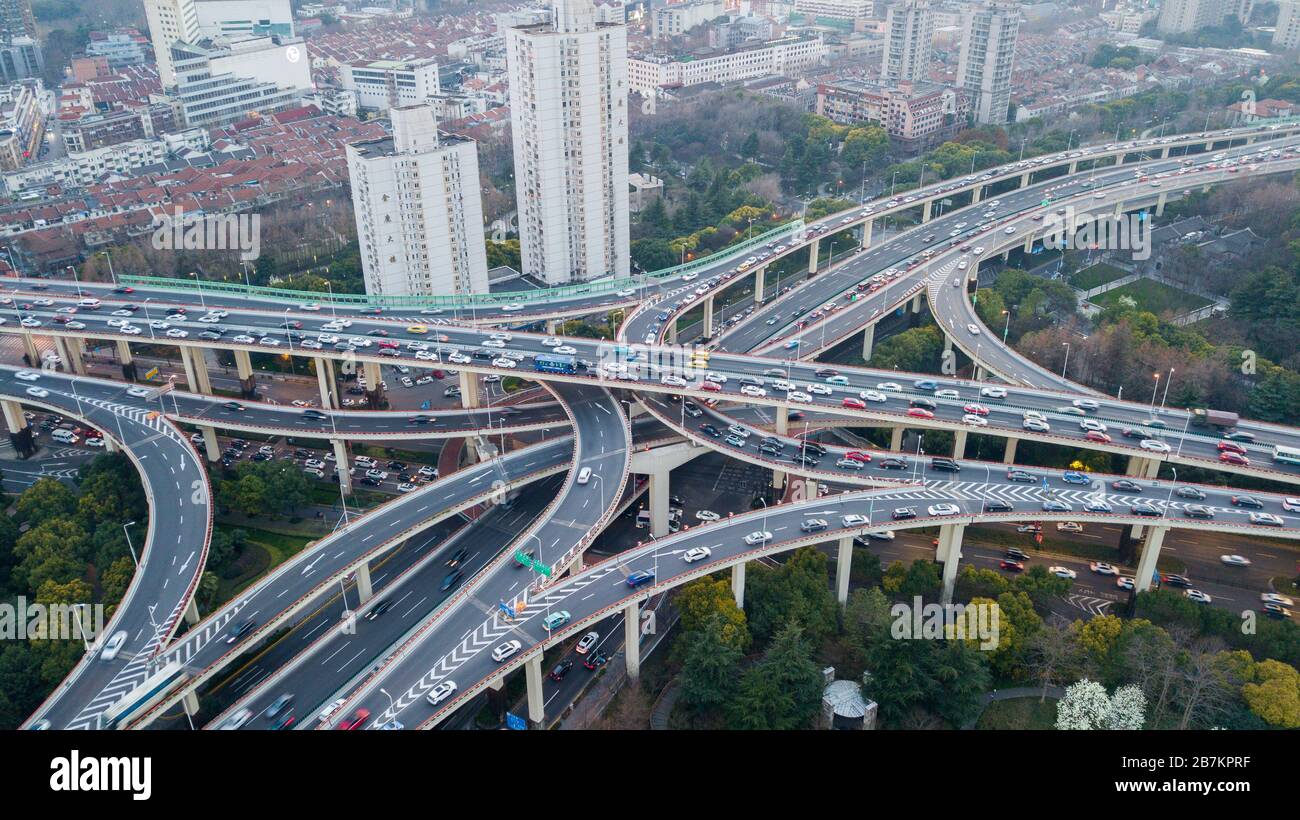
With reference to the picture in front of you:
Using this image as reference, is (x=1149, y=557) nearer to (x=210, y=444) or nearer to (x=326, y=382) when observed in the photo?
(x=326, y=382)

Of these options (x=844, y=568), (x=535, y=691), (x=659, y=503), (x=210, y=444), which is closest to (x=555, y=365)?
(x=659, y=503)

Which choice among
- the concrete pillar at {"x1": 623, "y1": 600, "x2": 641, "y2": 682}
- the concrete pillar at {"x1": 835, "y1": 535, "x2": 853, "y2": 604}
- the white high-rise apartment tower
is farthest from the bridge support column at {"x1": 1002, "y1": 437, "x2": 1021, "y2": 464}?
the white high-rise apartment tower

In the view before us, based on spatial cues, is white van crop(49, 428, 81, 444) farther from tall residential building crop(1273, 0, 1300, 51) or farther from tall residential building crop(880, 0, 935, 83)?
tall residential building crop(1273, 0, 1300, 51)

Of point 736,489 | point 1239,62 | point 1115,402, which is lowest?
point 736,489

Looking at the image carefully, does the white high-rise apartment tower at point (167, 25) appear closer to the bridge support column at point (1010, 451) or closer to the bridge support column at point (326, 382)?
the bridge support column at point (326, 382)
